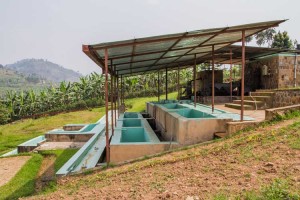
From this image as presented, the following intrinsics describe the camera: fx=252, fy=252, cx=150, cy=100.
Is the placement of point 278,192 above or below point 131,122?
above

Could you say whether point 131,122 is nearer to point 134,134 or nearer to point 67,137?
point 134,134

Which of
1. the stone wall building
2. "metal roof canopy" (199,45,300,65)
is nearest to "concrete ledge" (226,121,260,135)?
"metal roof canopy" (199,45,300,65)

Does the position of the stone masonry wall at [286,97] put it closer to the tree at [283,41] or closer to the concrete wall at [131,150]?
the concrete wall at [131,150]

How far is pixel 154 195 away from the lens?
3.77 metres

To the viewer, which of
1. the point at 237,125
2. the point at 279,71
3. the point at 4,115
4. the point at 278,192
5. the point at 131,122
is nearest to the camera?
the point at 278,192

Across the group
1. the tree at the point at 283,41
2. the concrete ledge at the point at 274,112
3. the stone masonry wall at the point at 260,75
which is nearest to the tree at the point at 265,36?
the tree at the point at 283,41

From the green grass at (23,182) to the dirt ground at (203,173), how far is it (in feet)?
6.99

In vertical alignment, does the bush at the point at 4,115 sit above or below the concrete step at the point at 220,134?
below

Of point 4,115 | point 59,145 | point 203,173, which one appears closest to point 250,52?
point 59,145

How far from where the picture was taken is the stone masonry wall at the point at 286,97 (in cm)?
879

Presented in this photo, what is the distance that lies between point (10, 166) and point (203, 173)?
768 cm

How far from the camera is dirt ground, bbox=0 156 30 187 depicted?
8.02 metres

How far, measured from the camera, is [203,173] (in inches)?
168

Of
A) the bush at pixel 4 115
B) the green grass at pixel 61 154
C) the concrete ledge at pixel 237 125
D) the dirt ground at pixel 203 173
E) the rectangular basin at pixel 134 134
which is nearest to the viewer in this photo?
the dirt ground at pixel 203 173
